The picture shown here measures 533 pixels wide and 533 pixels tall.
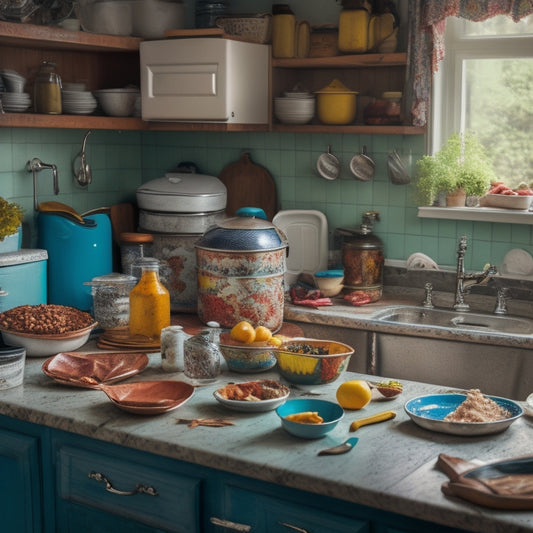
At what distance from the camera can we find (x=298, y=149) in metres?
4.37

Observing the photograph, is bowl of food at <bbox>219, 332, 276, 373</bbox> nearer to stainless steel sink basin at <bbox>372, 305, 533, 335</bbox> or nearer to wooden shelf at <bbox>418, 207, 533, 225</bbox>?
stainless steel sink basin at <bbox>372, 305, 533, 335</bbox>

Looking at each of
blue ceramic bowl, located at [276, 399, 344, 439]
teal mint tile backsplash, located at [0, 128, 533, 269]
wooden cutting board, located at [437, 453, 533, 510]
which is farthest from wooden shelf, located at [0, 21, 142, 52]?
wooden cutting board, located at [437, 453, 533, 510]

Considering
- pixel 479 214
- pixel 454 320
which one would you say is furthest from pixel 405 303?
pixel 479 214

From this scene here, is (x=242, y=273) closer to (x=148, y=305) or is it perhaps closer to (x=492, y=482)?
(x=148, y=305)

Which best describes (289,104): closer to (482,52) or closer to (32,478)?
(482,52)

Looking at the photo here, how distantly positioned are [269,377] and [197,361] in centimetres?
25

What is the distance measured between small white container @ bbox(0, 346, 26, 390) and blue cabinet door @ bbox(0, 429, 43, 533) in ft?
0.48

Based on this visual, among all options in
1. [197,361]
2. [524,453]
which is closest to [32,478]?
[197,361]

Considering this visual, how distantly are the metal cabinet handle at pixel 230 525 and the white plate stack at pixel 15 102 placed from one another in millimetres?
2087

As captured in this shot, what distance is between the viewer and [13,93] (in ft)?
12.2

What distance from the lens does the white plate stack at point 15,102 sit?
12.1 feet

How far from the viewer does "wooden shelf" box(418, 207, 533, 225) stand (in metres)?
3.81

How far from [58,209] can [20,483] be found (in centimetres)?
154

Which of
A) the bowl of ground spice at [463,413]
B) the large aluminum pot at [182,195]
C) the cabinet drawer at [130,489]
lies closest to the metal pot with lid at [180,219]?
the large aluminum pot at [182,195]
